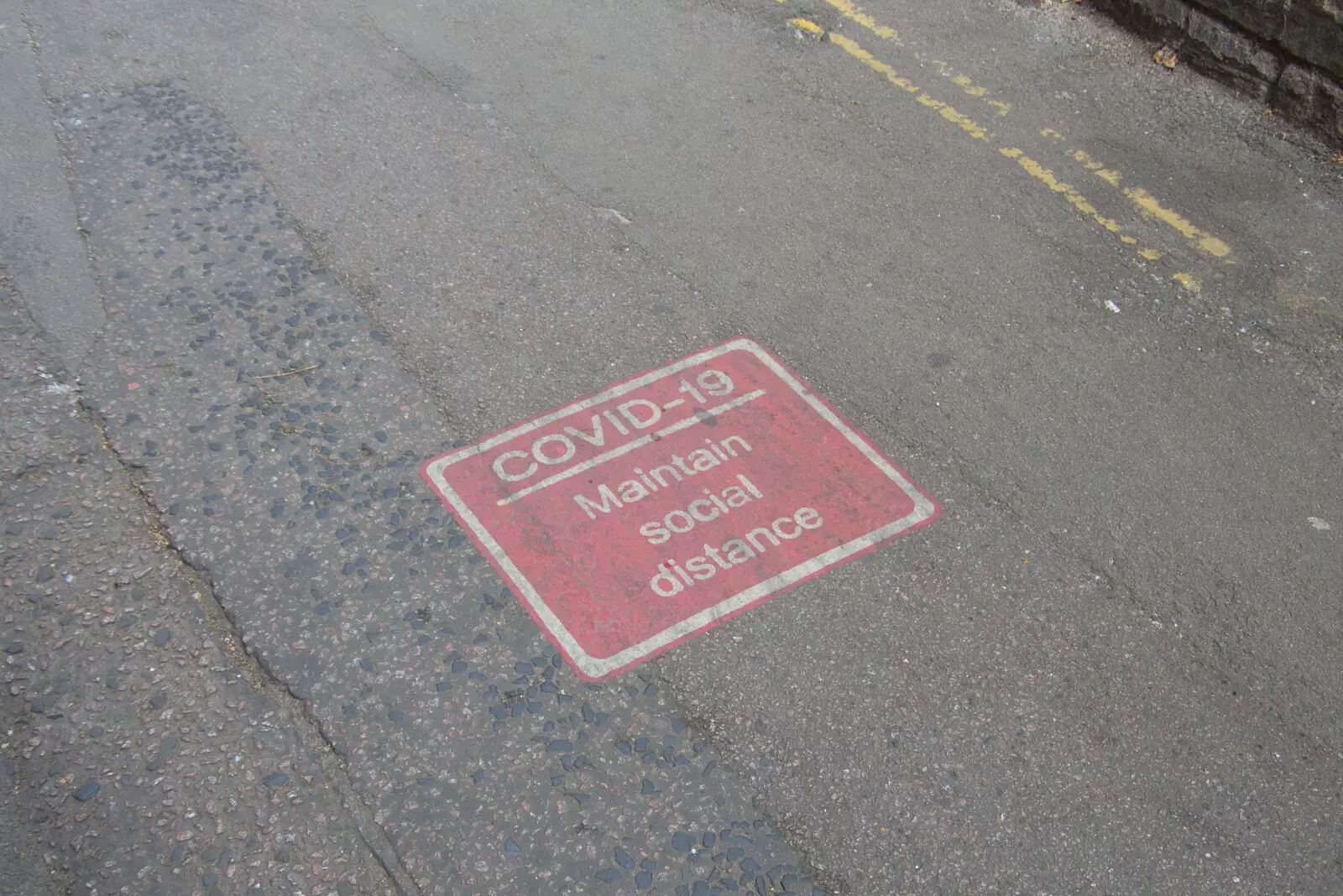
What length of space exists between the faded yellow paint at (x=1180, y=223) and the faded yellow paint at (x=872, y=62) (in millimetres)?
1533

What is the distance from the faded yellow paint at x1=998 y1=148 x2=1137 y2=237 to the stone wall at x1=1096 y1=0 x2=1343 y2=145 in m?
1.82

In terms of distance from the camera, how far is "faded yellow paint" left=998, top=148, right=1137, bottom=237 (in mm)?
5438

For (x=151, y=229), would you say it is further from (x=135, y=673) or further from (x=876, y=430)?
(x=876, y=430)

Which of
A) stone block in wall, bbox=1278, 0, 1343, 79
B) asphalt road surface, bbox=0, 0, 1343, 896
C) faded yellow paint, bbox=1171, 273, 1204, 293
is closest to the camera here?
asphalt road surface, bbox=0, 0, 1343, 896

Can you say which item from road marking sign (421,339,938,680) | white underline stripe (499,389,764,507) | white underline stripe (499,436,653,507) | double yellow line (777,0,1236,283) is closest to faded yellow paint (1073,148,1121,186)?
double yellow line (777,0,1236,283)

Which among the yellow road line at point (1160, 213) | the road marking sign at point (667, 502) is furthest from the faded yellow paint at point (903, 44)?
the road marking sign at point (667, 502)

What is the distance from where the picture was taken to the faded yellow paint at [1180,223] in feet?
17.5

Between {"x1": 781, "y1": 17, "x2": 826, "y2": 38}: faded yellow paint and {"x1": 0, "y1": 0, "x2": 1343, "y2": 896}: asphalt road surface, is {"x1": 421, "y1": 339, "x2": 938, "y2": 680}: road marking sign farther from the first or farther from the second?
{"x1": 781, "y1": 17, "x2": 826, "y2": 38}: faded yellow paint

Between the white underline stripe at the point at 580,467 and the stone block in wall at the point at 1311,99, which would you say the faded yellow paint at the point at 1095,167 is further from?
the white underline stripe at the point at 580,467

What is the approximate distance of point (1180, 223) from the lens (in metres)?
5.48

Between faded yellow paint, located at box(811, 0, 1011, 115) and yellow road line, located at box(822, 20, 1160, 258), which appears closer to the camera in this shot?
yellow road line, located at box(822, 20, 1160, 258)

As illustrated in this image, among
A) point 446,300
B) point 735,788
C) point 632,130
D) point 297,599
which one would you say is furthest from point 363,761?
point 632,130

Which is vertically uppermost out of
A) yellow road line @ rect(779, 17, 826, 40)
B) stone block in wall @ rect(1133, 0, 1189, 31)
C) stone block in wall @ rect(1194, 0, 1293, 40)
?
stone block in wall @ rect(1194, 0, 1293, 40)

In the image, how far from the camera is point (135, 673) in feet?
10.3
